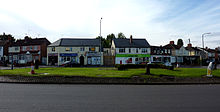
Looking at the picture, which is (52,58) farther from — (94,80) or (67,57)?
(94,80)

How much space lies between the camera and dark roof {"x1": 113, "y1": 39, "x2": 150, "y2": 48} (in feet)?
171

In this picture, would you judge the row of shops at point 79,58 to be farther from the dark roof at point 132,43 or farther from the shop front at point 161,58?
the shop front at point 161,58

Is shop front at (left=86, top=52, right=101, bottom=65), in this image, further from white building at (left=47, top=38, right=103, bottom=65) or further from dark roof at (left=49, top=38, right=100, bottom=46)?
dark roof at (left=49, top=38, right=100, bottom=46)

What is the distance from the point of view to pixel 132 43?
53.7 metres

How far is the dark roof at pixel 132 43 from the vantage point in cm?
5211

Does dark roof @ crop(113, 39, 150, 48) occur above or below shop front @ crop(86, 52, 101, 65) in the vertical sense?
above

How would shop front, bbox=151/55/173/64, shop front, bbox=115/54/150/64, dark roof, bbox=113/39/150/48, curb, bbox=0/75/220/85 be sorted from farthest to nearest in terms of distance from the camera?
shop front, bbox=151/55/173/64 → dark roof, bbox=113/39/150/48 → shop front, bbox=115/54/150/64 → curb, bbox=0/75/220/85

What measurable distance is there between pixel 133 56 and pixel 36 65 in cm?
3177

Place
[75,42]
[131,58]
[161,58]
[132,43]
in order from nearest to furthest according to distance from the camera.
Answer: [75,42]
[131,58]
[132,43]
[161,58]

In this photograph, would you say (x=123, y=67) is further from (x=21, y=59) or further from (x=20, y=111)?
(x=21, y=59)

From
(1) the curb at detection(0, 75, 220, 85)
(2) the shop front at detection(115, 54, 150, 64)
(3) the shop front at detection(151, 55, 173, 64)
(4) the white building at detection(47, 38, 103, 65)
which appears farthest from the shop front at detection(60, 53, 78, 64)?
(1) the curb at detection(0, 75, 220, 85)

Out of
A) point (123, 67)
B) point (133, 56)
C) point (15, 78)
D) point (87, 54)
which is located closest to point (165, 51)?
point (133, 56)

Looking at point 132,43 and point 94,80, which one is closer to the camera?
point 94,80

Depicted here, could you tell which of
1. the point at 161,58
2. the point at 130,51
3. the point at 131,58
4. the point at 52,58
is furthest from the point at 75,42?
the point at 161,58
